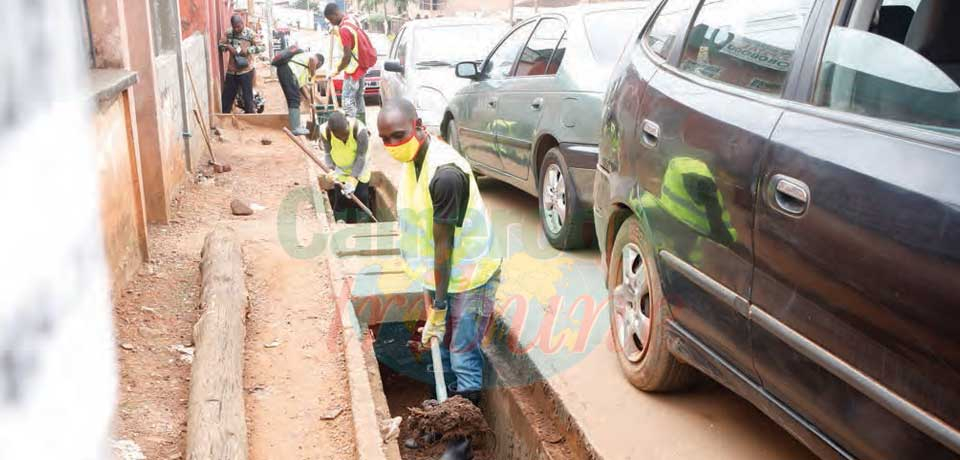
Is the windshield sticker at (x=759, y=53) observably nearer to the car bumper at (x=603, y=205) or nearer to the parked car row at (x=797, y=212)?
the parked car row at (x=797, y=212)

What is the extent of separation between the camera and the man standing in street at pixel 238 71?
40.4 feet

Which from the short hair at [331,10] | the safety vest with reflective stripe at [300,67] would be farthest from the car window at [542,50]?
the safety vest with reflective stripe at [300,67]

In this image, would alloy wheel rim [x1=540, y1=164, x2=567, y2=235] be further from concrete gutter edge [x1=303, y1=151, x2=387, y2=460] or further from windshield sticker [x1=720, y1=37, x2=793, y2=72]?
windshield sticker [x1=720, y1=37, x2=793, y2=72]

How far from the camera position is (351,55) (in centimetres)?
1034

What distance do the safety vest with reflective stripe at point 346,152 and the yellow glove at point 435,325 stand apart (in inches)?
151

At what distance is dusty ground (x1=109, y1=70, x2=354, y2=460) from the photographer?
11.3ft

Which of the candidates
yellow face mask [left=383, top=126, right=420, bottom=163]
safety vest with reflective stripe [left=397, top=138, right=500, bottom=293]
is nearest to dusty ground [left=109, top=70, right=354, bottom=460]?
safety vest with reflective stripe [left=397, top=138, right=500, bottom=293]

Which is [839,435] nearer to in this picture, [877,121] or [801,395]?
[801,395]

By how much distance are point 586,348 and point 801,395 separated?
1871 mm

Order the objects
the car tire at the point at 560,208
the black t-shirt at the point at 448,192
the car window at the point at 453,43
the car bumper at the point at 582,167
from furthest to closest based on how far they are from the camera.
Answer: the car window at the point at 453,43 < the car tire at the point at 560,208 < the car bumper at the point at 582,167 < the black t-shirt at the point at 448,192

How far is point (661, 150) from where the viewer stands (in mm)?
3098

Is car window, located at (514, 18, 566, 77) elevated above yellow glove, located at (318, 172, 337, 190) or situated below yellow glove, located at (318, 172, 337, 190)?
above

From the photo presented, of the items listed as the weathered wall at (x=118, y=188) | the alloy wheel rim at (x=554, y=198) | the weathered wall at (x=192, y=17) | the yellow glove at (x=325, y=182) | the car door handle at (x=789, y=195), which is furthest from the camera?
the weathered wall at (x=192, y=17)

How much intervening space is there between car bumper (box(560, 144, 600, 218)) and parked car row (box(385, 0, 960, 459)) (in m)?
1.07
